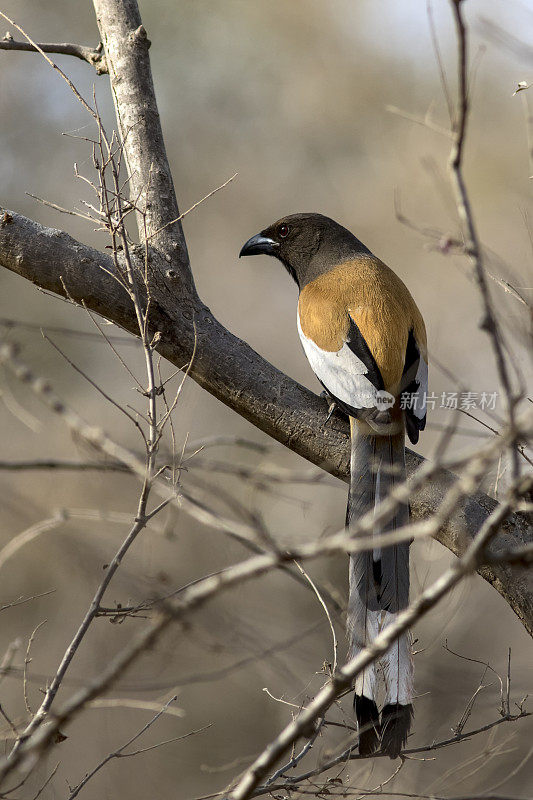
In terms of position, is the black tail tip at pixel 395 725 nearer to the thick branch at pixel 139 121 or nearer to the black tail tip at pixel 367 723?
the black tail tip at pixel 367 723

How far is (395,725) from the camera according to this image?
233 cm

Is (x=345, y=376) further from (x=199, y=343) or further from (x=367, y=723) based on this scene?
(x=367, y=723)

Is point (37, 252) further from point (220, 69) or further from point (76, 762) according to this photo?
point (220, 69)

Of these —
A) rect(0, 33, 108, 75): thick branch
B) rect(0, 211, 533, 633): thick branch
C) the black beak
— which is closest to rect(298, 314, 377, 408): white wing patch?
rect(0, 211, 533, 633): thick branch

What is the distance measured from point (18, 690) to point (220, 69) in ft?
28.6

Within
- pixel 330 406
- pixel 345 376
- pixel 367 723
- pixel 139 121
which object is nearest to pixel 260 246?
pixel 139 121

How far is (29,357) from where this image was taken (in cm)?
865

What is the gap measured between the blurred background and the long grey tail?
337 cm

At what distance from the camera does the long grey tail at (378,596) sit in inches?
91.8

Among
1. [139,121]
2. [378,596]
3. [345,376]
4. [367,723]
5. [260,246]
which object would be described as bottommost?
[367,723]

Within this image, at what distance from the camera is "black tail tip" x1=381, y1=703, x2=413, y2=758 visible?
7.54 feet

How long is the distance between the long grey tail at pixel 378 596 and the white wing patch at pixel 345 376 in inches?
3.9

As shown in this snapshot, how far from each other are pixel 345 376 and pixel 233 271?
762 cm

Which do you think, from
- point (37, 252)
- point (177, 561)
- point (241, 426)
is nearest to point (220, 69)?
point (241, 426)
